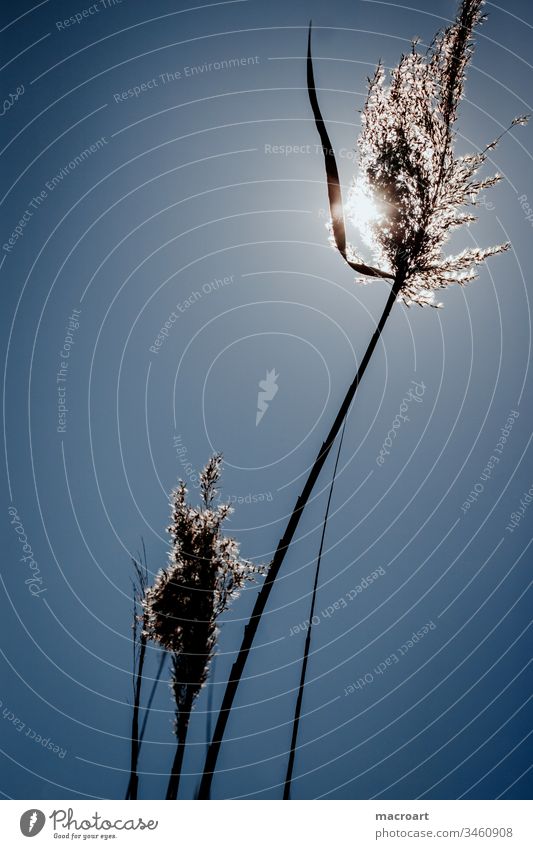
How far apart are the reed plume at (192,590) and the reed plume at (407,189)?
0.65m

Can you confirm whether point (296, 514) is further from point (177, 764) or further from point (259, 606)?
point (177, 764)

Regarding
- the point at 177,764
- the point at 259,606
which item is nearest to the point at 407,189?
the point at 259,606

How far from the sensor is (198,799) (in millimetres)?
2629

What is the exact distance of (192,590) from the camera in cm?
316

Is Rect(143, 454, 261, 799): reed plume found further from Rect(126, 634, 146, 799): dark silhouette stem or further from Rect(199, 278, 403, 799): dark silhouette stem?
Rect(199, 278, 403, 799): dark silhouette stem

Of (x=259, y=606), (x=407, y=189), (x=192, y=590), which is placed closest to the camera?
(x=259, y=606)

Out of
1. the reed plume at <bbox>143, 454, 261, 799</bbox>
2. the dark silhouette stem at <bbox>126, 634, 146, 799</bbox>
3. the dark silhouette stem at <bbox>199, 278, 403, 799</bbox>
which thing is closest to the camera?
the dark silhouette stem at <bbox>199, 278, 403, 799</bbox>

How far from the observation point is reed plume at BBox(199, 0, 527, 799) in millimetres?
2352

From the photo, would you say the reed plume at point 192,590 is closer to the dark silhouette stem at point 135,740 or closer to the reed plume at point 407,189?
the dark silhouette stem at point 135,740

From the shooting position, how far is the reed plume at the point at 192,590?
306 centimetres

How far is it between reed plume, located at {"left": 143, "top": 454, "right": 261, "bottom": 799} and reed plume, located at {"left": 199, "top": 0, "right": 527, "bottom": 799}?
0.65 metres

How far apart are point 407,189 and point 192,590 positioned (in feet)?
10.1

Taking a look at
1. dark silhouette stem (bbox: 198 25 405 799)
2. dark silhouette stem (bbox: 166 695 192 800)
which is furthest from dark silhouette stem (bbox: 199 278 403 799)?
dark silhouette stem (bbox: 166 695 192 800)

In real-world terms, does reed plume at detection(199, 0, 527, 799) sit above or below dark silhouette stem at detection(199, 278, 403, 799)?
above
